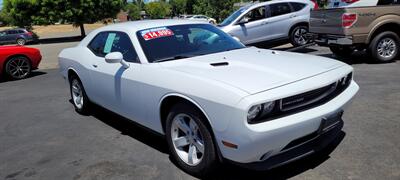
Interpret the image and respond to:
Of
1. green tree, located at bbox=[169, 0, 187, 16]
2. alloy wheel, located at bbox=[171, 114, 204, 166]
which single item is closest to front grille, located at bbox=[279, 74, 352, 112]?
alloy wheel, located at bbox=[171, 114, 204, 166]

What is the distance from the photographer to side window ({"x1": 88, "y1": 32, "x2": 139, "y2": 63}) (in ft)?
16.0

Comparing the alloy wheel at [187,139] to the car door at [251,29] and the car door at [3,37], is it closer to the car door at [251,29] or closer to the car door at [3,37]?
the car door at [251,29]

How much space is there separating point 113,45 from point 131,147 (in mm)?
1444

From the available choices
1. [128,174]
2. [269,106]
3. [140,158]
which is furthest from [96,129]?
[269,106]

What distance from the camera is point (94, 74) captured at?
18.4ft

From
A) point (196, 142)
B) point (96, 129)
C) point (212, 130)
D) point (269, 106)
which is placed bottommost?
point (96, 129)

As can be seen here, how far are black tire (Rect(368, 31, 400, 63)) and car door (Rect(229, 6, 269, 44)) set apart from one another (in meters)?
3.89

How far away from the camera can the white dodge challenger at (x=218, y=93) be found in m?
3.32

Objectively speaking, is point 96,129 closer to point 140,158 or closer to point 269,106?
point 140,158

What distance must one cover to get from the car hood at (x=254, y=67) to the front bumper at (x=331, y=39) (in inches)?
202

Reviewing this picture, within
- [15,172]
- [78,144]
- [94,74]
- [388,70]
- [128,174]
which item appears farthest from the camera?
[388,70]

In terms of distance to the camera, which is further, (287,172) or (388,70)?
(388,70)

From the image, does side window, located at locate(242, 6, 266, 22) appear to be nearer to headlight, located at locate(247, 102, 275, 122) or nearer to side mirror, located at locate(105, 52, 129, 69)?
side mirror, located at locate(105, 52, 129, 69)

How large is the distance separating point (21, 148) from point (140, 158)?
181cm
